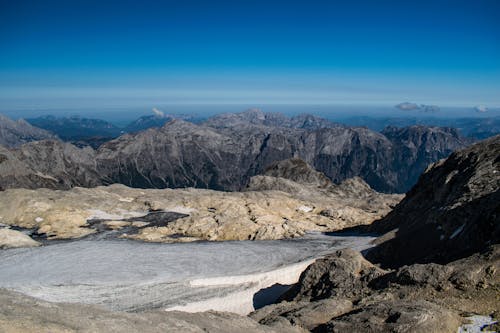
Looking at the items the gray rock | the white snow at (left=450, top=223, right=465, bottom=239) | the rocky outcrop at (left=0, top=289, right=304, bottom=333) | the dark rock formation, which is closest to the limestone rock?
the white snow at (left=450, top=223, right=465, bottom=239)

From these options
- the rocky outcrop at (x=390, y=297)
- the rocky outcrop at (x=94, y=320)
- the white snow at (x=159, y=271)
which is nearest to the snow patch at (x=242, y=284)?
the white snow at (x=159, y=271)

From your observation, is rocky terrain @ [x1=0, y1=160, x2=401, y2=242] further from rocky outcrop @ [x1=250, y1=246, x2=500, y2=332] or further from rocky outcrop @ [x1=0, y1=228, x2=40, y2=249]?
rocky outcrop @ [x1=250, y1=246, x2=500, y2=332]

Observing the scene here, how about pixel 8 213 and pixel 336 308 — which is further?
pixel 8 213

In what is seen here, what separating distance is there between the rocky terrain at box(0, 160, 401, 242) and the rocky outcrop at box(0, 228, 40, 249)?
623 centimetres

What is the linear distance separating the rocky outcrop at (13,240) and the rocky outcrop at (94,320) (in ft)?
139

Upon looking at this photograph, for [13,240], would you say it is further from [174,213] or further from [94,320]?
[94,320]

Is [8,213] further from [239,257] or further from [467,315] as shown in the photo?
[467,315]

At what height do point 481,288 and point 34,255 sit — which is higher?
point 481,288

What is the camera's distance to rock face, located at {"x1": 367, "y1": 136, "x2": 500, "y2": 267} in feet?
110

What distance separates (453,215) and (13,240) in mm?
60661

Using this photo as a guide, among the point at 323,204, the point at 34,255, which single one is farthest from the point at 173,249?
the point at 323,204

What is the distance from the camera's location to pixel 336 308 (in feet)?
90.4

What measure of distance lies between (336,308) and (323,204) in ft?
248

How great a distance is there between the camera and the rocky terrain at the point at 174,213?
7044 centimetres
